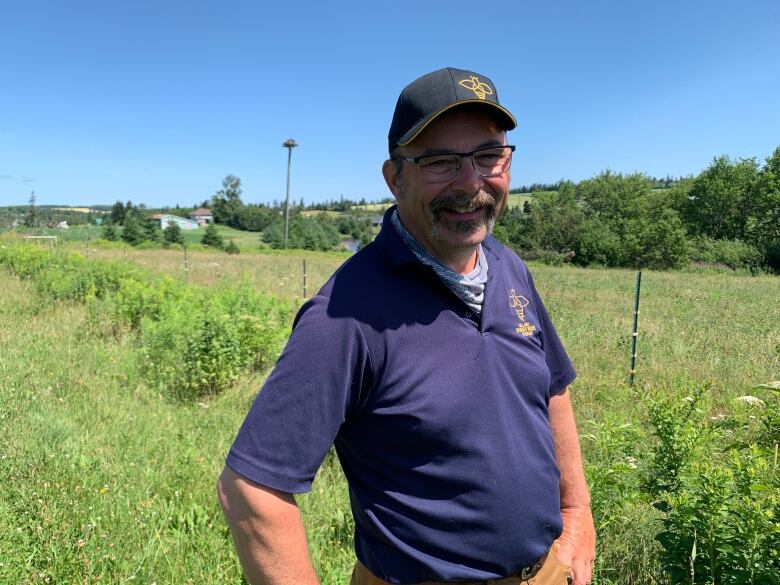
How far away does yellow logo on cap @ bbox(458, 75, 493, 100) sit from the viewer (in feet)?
5.22

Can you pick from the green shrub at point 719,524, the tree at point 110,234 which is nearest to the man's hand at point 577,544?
the green shrub at point 719,524

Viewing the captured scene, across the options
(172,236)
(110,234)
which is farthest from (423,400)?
(172,236)

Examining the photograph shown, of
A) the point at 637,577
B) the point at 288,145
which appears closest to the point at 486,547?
the point at 637,577

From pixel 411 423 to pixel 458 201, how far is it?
659mm

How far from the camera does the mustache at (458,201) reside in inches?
63.7

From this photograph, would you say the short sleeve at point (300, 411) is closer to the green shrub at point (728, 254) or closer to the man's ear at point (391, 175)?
the man's ear at point (391, 175)

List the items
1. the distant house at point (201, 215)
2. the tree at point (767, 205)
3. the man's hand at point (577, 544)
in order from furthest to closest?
the distant house at point (201, 215) < the tree at point (767, 205) < the man's hand at point (577, 544)

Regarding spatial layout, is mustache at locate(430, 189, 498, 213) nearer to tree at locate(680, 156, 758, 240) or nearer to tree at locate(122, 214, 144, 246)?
tree at locate(122, 214, 144, 246)

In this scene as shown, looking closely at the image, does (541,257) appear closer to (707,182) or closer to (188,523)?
(707,182)

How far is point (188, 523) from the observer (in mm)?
3434

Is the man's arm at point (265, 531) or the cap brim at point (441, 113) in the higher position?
the cap brim at point (441, 113)

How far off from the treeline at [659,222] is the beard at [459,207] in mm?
48417

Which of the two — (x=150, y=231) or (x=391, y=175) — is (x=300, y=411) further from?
(x=150, y=231)

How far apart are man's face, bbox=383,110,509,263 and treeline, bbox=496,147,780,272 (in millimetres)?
48433
